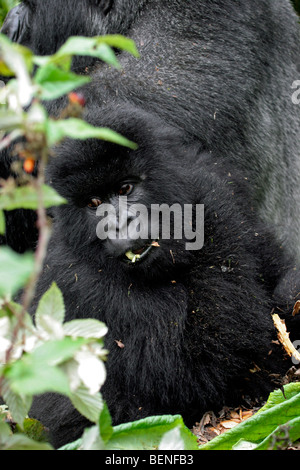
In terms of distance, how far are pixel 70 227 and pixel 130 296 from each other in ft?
1.04

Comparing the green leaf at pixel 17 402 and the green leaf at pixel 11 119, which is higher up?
the green leaf at pixel 11 119

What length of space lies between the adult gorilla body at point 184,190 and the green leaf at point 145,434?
0.56m

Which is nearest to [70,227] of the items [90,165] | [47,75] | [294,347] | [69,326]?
[90,165]

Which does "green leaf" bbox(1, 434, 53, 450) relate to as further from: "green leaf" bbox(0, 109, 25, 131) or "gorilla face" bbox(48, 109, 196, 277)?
"gorilla face" bbox(48, 109, 196, 277)

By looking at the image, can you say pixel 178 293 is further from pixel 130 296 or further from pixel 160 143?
pixel 160 143

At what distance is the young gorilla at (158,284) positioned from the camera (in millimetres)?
1864

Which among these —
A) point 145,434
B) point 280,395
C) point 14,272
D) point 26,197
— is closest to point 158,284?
point 280,395

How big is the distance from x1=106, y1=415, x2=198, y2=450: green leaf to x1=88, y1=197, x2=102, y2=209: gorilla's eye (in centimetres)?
89

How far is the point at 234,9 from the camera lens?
2.48 m

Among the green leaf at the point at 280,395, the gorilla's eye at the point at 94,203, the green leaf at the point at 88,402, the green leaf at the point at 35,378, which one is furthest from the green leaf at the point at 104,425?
the gorilla's eye at the point at 94,203

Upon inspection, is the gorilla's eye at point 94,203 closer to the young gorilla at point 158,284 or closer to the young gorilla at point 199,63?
the young gorilla at point 158,284

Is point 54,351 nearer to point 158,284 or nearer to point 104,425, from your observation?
point 104,425

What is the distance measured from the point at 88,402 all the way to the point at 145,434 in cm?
40

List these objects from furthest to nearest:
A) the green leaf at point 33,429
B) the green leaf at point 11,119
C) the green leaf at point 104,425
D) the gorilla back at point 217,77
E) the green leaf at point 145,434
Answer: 1. the gorilla back at point 217,77
2. the green leaf at point 33,429
3. the green leaf at point 145,434
4. the green leaf at point 104,425
5. the green leaf at point 11,119
